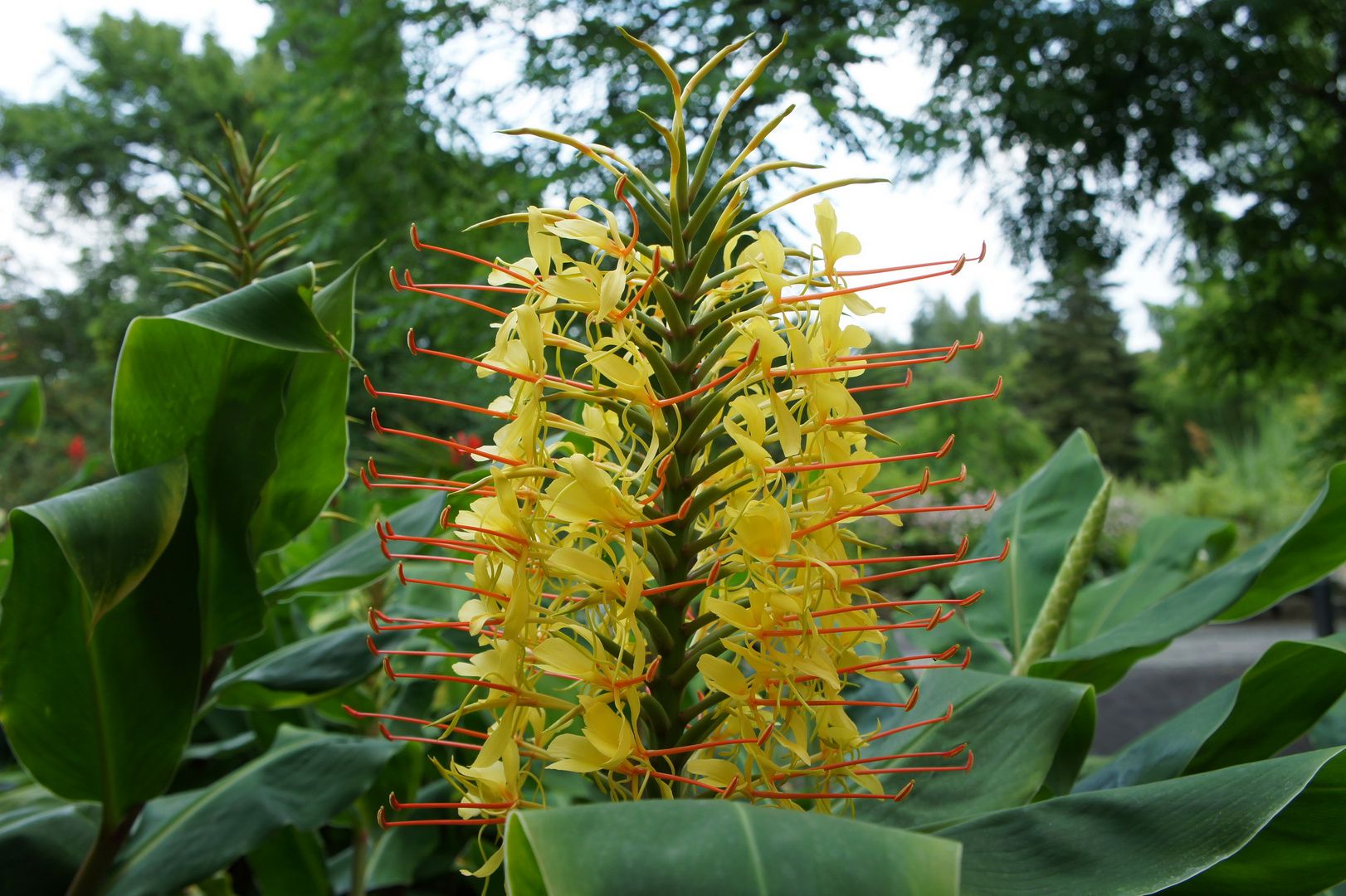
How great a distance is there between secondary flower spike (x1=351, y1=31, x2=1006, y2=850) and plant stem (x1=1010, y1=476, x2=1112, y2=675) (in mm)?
518

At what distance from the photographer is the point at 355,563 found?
1.20 metres

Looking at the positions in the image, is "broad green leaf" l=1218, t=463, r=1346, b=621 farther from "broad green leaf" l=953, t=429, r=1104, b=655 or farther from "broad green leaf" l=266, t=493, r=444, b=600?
"broad green leaf" l=266, t=493, r=444, b=600

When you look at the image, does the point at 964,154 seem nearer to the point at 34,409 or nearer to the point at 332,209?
the point at 332,209

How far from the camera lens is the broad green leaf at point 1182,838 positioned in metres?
0.60

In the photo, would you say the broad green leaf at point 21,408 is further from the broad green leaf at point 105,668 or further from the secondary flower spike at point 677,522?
the secondary flower spike at point 677,522

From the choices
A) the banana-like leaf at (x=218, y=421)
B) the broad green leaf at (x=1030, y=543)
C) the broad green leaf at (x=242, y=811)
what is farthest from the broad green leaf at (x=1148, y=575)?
the banana-like leaf at (x=218, y=421)

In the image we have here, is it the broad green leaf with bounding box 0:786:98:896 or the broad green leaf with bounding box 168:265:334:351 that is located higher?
the broad green leaf with bounding box 168:265:334:351

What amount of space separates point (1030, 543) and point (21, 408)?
2349mm

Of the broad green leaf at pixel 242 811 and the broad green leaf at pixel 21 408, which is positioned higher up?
the broad green leaf at pixel 21 408

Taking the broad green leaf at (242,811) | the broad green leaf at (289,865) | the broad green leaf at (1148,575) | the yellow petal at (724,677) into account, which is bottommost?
the broad green leaf at (289,865)

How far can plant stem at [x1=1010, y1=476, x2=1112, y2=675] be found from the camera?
1.14 metres

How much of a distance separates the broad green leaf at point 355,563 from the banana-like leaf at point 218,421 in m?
0.08

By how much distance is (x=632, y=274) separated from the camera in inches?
29.2

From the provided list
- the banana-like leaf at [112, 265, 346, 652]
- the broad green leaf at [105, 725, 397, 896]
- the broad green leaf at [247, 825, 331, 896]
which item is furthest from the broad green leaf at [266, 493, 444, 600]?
the broad green leaf at [247, 825, 331, 896]
